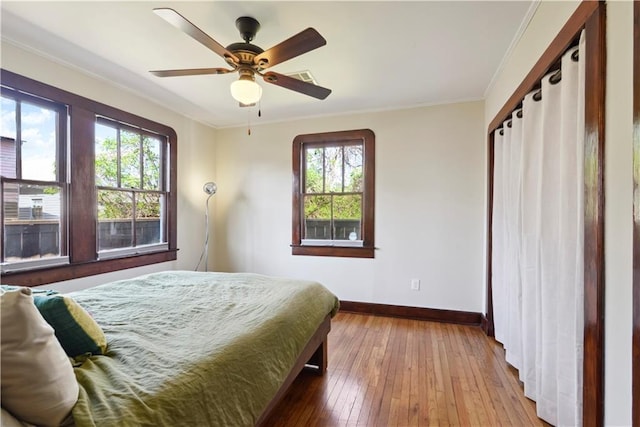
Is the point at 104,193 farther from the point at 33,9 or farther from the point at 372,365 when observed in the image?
the point at 372,365

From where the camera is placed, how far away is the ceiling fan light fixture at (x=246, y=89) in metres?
1.89

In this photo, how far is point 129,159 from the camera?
3166 mm

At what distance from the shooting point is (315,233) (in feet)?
13.0

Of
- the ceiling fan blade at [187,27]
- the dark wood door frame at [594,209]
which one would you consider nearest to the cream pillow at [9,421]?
the ceiling fan blade at [187,27]

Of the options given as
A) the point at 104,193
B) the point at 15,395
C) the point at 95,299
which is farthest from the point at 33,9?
the point at 15,395

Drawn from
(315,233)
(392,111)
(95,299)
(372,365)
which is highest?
(392,111)

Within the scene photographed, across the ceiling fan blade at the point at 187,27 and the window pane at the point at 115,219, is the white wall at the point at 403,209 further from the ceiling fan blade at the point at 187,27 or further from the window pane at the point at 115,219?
the ceiling fan blade at the point at 187,27

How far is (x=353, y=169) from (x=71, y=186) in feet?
9.76

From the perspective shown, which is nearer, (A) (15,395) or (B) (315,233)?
(A) (15,395)

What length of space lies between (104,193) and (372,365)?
307 centimetres

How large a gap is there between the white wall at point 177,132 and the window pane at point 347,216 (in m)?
1.93

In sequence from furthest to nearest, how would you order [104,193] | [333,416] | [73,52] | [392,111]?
[392,111] → [104,193] → [73,52] → [333,416]

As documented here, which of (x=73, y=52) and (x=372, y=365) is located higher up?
(x=73, y=52)

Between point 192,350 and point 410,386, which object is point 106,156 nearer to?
point 192,350
